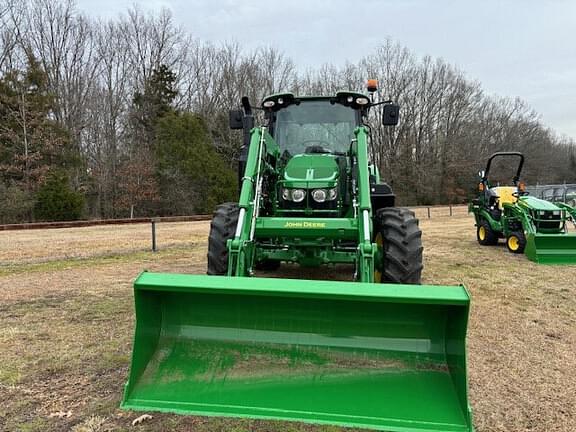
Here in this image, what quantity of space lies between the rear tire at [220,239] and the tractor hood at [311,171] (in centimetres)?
78

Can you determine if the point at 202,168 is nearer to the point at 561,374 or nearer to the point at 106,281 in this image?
the point at 106,281

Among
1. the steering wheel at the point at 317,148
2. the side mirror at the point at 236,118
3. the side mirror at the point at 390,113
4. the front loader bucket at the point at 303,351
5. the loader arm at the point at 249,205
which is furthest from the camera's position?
the steering wheel at the point at 317,148

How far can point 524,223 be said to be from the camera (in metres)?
8.84

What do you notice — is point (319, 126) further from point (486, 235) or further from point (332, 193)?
point (486, 235)

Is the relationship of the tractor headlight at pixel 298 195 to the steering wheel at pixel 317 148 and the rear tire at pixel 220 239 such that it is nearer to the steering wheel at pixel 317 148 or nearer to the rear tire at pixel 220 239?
the rear tire at pixel 220 239

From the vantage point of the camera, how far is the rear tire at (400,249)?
14.3 ft

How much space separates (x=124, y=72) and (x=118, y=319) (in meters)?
31.9

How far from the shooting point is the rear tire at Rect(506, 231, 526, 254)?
355 inches

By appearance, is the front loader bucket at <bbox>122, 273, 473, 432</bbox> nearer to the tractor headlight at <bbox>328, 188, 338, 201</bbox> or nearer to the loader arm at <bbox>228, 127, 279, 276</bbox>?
the loader arm at <bbox>228, 127, 279, 276</bbox>

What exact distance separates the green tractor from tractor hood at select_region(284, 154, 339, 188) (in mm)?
4989

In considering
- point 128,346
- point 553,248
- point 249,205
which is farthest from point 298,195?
point 553,248

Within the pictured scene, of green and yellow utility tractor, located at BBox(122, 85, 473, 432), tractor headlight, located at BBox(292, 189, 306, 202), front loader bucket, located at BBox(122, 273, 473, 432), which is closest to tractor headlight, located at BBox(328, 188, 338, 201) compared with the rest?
tractor headlight, located at BBox(292, 189, 306, 202)

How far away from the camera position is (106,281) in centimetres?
657

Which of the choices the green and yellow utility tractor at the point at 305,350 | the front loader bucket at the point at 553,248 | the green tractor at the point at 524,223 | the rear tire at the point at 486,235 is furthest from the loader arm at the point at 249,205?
the rear tire at the point at 486,235
